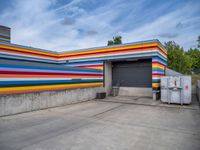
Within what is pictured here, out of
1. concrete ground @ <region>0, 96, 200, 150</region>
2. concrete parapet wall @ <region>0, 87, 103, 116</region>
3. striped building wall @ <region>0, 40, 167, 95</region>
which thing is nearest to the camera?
concrete ground @ <region>0, 96, 200, 150</region>

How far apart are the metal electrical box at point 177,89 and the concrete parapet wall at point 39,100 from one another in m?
5.29

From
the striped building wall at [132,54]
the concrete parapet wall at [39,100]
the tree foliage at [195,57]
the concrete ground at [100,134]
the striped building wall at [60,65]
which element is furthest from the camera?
the tree foliage at [195,57]

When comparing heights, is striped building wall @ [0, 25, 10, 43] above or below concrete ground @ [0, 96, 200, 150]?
above

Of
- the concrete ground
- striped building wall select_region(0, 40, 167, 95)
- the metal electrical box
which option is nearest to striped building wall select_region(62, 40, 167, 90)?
striped building wall select_region(0, 40, 167, 95)

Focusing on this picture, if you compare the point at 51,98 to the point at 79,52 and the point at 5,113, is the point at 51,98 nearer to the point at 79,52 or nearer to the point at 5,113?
the point at 5,113

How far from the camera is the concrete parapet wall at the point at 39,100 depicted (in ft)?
21.3

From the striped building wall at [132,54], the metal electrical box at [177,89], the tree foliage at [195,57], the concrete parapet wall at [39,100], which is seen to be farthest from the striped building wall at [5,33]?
the tree foliage at [195,57]

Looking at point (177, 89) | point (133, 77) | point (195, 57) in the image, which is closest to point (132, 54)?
point (133, 77)

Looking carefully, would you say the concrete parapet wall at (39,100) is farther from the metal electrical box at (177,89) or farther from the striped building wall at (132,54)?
the metal electrical box at (177,89)

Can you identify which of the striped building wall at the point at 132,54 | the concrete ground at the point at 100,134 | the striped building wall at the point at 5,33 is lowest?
the concrete ground at the point at 100,134

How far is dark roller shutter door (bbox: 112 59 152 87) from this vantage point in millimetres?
12656

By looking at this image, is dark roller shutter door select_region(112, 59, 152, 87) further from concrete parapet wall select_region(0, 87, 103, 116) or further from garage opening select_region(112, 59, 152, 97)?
concrete parapet wall select_region(0, 87, 103, 116)

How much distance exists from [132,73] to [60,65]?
20.3 ft

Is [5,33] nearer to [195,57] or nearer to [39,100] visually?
[39,100]
